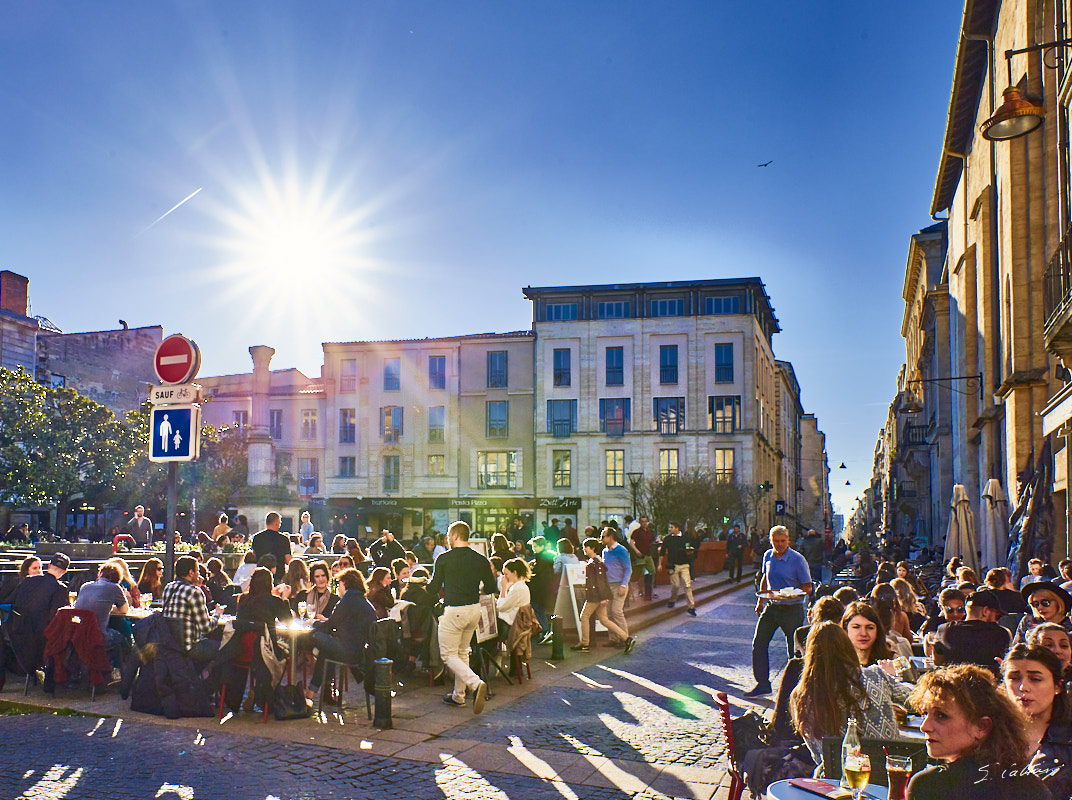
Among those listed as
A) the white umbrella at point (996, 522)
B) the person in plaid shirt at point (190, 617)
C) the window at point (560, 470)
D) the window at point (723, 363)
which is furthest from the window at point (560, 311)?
the person in plaid shirt at point (190, 617)

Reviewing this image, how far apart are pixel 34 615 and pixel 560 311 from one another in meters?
44.9

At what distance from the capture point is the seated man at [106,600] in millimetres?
9570

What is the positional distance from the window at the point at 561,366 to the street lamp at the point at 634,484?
21.7 feet

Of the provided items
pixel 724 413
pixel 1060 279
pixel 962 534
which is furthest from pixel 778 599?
pixel 724 413

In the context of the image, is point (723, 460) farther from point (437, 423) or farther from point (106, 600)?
point (106, 600)

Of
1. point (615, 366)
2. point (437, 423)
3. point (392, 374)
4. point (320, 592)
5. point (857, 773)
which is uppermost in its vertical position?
point (615, 366)

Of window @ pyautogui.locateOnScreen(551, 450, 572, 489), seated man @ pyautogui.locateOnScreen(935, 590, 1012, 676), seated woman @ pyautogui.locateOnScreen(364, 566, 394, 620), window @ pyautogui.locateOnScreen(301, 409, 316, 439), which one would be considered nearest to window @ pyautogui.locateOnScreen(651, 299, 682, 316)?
window @ pyautogui.locateOnScreen(551, 450, 572, 489)

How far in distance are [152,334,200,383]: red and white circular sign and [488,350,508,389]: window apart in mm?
44739

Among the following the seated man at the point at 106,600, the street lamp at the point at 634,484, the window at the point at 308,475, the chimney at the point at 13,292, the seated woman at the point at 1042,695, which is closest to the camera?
the seated woman at the point at 1042,695

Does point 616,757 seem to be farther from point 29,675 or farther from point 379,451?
point 379,451

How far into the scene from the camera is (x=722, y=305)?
168 feet

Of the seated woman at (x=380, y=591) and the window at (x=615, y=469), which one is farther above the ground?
the window at (x=615, y=469)

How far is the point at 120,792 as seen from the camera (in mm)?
6121

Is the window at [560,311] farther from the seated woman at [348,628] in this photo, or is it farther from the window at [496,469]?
the seated woman at [348,628]
